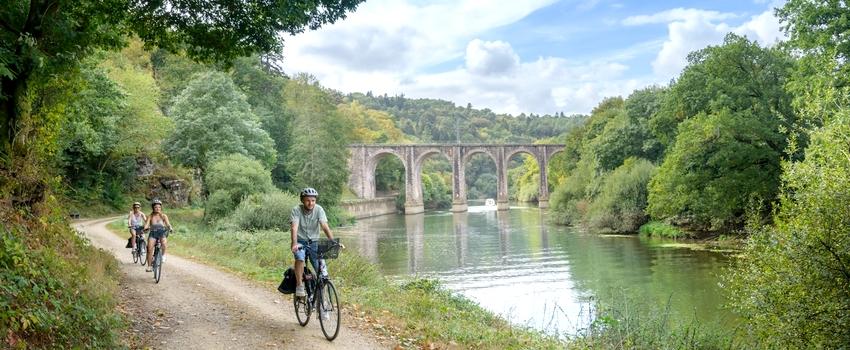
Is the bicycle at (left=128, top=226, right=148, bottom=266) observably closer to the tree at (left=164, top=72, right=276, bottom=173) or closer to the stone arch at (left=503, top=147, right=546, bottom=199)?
the tree at (left=164, top=72, right=276, bottom=173)

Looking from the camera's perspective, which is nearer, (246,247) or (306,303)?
(306,303)

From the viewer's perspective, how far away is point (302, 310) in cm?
754

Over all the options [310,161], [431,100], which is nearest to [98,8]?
[310,161]

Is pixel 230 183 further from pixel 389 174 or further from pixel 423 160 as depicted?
pixel 389 174

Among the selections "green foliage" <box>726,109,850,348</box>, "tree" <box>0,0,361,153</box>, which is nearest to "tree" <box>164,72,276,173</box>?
"tree" <box>0,0,361,153</box>

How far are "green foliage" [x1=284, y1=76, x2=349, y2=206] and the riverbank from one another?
69.7 ft

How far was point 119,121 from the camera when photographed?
97.0 feet

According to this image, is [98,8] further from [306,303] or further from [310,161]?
[310,161]

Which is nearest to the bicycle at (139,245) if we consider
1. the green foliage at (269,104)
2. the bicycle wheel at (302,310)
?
the bicycle wheel at (302,310)

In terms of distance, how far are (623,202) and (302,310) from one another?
2820cm

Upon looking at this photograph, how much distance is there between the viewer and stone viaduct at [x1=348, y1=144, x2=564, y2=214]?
239ft

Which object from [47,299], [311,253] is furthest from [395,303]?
[47,299]

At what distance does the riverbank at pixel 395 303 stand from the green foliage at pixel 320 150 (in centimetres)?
2126

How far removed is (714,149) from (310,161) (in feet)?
80.3
